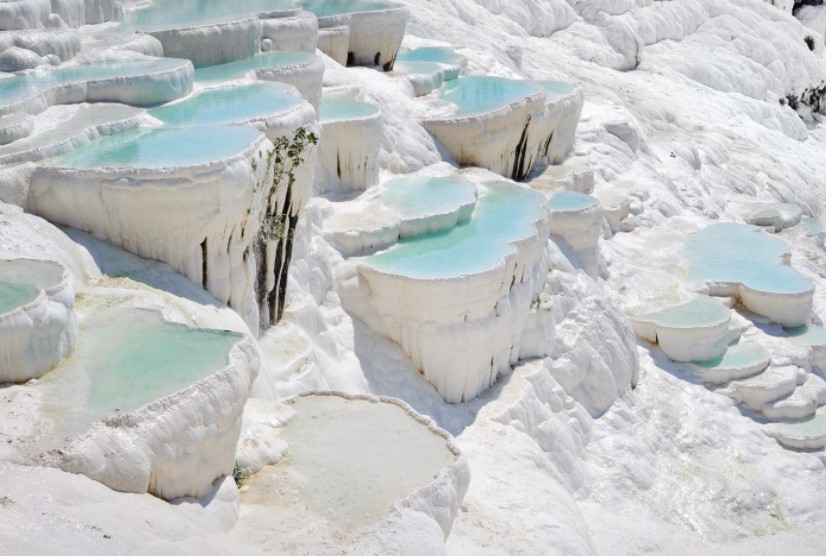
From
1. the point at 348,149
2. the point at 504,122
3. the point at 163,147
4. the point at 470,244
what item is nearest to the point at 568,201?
the point at 504,122

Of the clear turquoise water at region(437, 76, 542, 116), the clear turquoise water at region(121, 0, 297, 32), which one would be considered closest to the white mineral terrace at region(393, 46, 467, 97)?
the clear turquoise water at region(437, 76, 542, 116)

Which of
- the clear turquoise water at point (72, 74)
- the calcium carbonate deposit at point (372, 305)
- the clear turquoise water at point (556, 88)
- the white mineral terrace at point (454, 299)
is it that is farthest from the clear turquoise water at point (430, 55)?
the clear turquoise water at point (72, 74)

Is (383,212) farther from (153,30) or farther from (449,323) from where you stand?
(153,30)

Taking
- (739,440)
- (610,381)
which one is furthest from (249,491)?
(739,440)

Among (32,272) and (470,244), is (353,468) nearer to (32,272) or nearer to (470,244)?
(32,272)

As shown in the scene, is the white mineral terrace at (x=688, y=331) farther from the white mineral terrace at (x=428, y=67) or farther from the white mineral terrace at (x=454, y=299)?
the white mineral terrace at (x=428, y=67)

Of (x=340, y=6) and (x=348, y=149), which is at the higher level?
(x=340, y=6)
